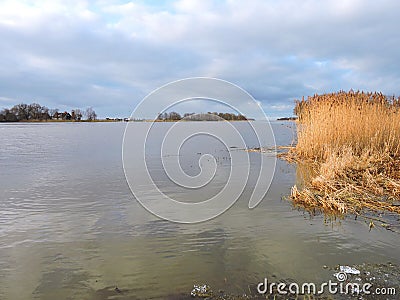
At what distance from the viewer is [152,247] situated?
453 centimetres

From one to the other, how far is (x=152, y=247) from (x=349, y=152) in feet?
23.6

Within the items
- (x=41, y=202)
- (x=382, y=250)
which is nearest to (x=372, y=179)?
(x=382, y=250)

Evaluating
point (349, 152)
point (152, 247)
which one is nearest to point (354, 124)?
point (349, 152)

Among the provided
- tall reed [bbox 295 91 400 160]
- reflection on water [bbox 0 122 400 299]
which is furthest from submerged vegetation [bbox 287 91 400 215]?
reflection on water [bbox 0 122 400 299]

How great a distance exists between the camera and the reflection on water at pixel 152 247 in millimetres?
3574

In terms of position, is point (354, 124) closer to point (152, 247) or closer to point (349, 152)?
point (349, 152)

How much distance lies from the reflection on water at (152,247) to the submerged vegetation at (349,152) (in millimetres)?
1031

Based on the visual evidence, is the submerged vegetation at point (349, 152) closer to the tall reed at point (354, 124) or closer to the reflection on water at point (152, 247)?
the tall reed at point (354, 124)

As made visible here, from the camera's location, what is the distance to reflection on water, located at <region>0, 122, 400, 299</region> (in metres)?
3.57

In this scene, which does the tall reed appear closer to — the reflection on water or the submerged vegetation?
the submerged vegetation

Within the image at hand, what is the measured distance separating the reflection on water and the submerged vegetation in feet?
3.38

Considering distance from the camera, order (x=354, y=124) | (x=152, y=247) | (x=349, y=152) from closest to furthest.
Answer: (x=152, y=247) → (x=349, y=152) → (x=354, y=124)

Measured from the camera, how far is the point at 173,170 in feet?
35.8

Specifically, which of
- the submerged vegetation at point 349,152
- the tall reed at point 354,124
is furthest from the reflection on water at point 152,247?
the tall reed at point 354,124
